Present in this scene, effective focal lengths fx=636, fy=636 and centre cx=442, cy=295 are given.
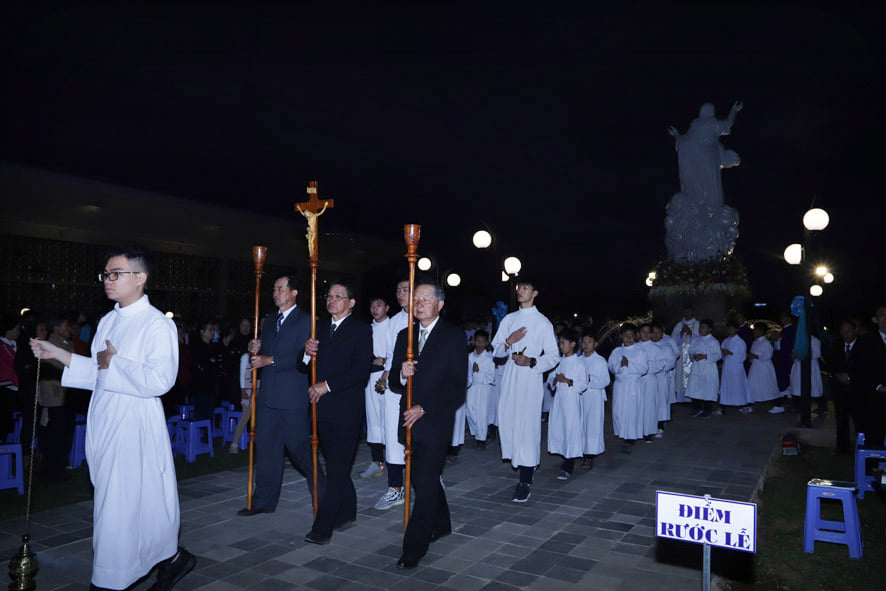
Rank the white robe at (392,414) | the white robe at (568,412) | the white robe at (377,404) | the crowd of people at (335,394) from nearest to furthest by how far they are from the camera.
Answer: the crowd of people at (335,394) → the white robe at (392,414) → the white robe at (377,404) → the white robe at (568,412)

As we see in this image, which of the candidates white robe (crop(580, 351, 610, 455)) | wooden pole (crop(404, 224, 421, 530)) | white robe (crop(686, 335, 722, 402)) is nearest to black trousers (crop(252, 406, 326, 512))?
wooden pole (crop(404, 224, 421, 530))

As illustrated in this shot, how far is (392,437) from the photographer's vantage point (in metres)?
6.81

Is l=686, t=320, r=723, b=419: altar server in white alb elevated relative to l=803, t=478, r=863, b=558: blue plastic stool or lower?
elevated

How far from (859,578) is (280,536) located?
452cm

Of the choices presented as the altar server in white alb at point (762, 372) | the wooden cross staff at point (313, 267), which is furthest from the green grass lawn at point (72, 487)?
the altar server in white alb at point (762, 372)

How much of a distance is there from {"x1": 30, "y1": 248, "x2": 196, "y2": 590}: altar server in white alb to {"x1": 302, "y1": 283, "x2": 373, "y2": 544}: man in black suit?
1.28 m

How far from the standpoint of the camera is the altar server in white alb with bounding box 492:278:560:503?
6652 millimetres

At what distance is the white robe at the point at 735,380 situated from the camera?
14219 millimetres

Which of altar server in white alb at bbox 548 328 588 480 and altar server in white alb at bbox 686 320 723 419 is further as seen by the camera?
altar server in white alb at bbox 686 320 723 419

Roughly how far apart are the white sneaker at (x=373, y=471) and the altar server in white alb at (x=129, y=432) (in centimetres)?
355

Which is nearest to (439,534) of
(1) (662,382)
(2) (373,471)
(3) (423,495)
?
(3) (423,495)

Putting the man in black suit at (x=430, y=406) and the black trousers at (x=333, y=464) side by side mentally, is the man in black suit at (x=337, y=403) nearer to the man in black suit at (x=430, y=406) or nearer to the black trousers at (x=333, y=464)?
the black trousers at (x=333, y=464)

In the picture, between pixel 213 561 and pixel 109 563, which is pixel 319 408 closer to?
pixel 213 561

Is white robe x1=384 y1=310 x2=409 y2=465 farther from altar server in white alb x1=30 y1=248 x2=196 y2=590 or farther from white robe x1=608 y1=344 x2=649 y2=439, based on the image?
white robe x1=608 y1=344 x2=649 y2=439
